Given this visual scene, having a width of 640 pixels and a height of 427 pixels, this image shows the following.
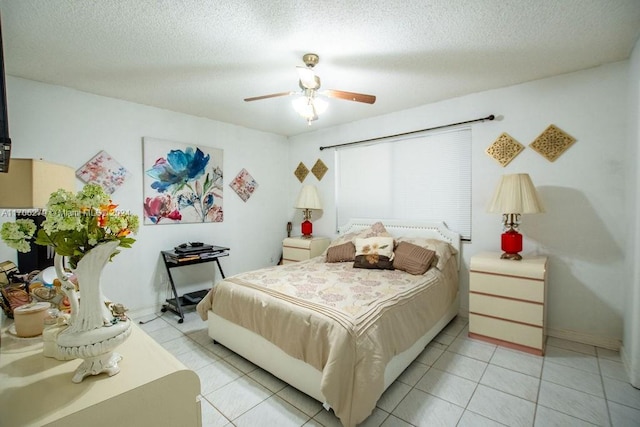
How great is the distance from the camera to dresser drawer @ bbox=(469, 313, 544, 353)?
2.34 meters

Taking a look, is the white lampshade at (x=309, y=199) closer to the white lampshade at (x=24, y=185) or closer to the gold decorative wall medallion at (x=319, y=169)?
the gold decorative wall medallion at (x=319, y=169)

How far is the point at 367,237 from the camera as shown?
346cm

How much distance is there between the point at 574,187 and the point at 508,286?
1.13 m

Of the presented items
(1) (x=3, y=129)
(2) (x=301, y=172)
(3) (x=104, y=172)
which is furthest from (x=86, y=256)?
(2) (x=301, y=172)

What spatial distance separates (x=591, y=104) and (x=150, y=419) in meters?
3.74

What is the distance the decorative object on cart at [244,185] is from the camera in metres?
4.19

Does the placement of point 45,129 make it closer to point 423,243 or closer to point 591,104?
point 423,243

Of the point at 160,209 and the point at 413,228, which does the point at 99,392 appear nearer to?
the point at 160,209

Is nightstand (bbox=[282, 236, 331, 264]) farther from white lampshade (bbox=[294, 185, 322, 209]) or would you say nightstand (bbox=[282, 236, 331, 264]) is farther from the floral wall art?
the floral wall art

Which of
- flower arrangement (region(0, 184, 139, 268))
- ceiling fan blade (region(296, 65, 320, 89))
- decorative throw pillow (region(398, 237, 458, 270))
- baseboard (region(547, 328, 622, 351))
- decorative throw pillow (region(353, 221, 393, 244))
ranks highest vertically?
ceiling fan blade (region(296, 65, 320, 89))

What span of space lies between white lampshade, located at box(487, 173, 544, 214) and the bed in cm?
74

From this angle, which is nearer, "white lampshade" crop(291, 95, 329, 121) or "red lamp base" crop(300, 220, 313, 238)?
"white lampshade" crop(291, 95, 329, 121)

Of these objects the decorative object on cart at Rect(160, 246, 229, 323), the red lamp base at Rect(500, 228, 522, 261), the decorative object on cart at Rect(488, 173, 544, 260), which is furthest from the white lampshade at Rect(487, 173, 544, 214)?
the decorative object on cart at Rect(160, 246, 229, 323)

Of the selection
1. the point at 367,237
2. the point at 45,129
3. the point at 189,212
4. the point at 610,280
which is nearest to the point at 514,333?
the point at 610,280
